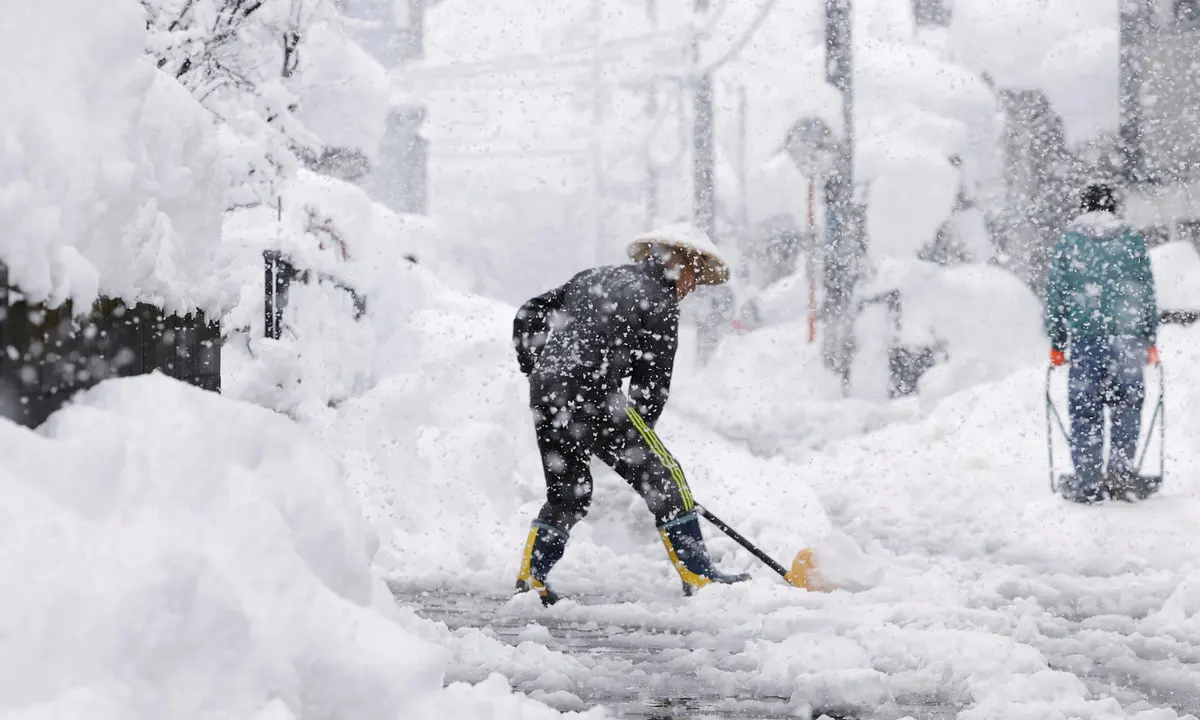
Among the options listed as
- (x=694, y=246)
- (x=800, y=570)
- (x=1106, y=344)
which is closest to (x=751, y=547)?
(x=800, y=570)

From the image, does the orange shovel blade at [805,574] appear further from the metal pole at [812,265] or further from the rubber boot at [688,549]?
the metal pole at [812,265]

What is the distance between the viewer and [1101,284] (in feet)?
28.2

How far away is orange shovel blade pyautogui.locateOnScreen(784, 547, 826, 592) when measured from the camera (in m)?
5.50

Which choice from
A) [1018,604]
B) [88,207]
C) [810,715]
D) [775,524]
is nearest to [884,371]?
[775,524]

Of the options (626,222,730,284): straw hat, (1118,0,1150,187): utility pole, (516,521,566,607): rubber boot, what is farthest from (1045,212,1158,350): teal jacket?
(1118,0,1150,187): utility pole

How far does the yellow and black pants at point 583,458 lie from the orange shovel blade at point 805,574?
0.57 m

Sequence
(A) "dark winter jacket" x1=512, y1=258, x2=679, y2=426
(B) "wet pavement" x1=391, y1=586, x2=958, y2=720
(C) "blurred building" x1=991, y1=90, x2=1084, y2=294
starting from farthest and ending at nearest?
1. (C) "blurred building" x1=991, y1=90, x2=1084, y2=294
2. (A) "dark winter jacket" x1=512, y1=258, x2=679, y2=426
3. (B) "wet pavement" x1=391, y1=586, x2=958, y2=720

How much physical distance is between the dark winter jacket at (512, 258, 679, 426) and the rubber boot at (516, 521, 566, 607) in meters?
0.65

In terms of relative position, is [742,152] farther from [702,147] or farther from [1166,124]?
[1166,124]

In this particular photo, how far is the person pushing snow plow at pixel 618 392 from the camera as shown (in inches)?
212

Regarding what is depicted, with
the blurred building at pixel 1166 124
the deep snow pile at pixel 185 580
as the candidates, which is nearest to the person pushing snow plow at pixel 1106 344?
the deep snow pile at pixel 185 580

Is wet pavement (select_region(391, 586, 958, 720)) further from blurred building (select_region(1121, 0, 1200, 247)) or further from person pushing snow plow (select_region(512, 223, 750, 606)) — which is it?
blurred building (select_region(1121, 0, 1200, 247))

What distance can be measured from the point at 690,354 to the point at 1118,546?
24.5 meters

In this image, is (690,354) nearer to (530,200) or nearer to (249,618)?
(530,200)
